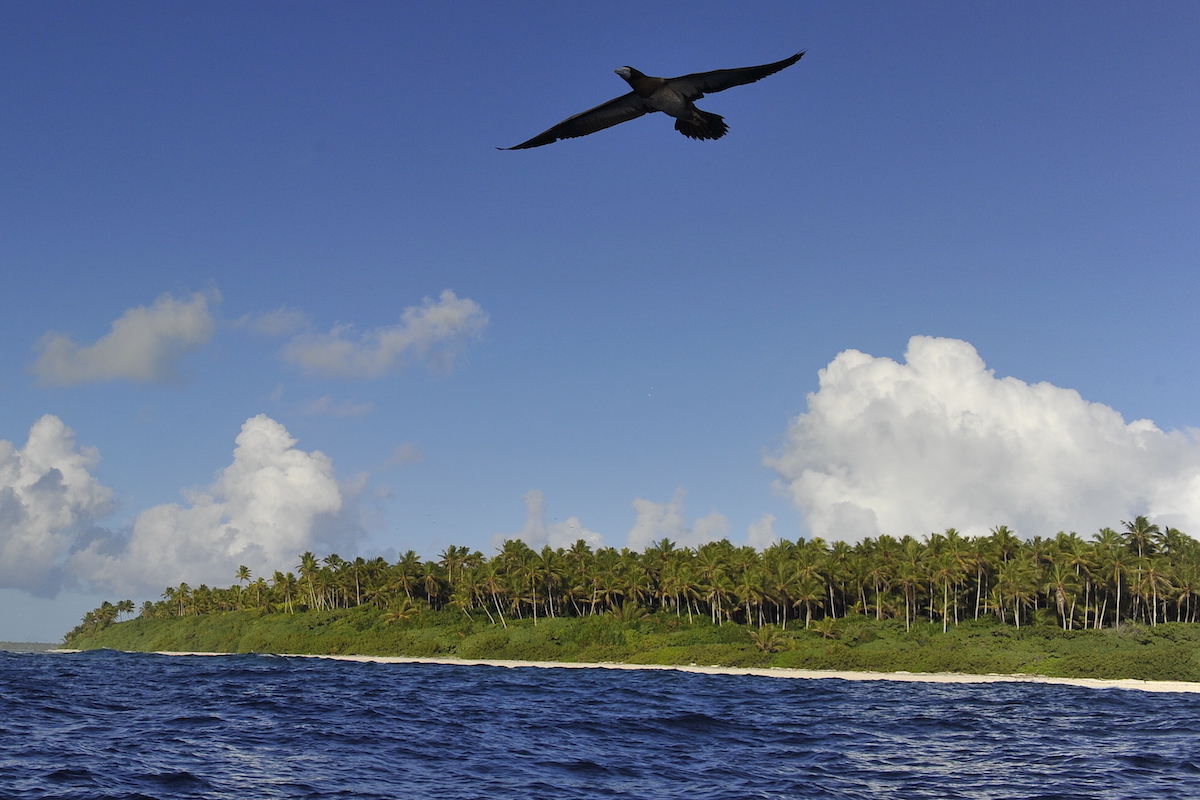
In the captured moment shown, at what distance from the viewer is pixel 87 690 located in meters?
48.2

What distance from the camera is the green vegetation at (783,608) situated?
3450 inches

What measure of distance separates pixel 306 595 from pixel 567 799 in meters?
137

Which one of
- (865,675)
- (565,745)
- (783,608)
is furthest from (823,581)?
Result: (565,745)

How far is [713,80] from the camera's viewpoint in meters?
8.77

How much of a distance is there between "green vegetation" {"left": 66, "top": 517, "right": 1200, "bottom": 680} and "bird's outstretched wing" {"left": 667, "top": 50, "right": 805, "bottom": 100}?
83.7 meters

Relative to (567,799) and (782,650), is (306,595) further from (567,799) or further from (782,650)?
(567,799)

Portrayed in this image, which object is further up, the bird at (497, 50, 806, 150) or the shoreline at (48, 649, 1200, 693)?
the bird at (497, 50, 806, 150)

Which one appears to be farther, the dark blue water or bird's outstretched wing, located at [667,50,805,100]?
the dark blue water

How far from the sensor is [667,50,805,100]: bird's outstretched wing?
8453 mm

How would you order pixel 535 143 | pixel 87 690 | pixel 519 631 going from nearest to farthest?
pixel 535 143, pixel 87 690, pixel 519 631

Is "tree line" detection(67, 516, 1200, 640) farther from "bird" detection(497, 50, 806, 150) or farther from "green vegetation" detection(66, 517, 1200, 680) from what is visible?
"bird" detection(497, 50, 806, 150)

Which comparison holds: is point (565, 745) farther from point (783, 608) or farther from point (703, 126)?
point (783, 608)

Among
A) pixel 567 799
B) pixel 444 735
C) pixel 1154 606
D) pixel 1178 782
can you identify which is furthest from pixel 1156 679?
pixel 567 799

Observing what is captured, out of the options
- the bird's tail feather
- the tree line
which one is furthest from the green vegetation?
the bird's tail feather
